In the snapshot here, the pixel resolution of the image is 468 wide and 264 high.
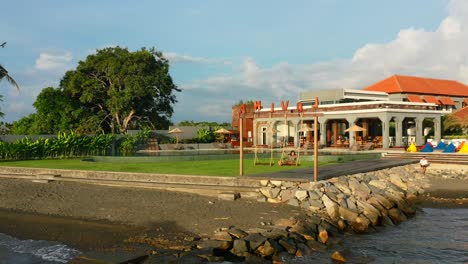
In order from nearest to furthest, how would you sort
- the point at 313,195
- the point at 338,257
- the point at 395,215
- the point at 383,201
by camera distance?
the point at 338,257, the point at 313,195, the point at 395,215, the point at 383,201

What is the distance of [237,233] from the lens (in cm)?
884

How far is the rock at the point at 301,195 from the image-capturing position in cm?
1196

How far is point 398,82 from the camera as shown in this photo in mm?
51812

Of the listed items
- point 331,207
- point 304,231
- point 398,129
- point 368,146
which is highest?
point 398,129

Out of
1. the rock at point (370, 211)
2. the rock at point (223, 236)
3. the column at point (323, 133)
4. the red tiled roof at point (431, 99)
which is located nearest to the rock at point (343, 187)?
the rock at point (370, 211)

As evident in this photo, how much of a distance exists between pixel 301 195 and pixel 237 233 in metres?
3.69

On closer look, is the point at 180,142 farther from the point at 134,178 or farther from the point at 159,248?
the point at 159,248

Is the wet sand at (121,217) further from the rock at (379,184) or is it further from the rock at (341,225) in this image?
the rock at (379,184)

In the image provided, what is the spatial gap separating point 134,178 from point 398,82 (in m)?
44.2

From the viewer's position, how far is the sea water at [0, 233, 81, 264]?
25.0 ft

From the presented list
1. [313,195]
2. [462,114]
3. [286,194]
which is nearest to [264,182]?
[286,194]

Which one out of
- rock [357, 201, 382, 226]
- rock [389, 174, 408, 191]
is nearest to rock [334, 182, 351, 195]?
rock [357, 201, 382, 226]

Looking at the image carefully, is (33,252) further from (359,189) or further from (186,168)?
(186,168)

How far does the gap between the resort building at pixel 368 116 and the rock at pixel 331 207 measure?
484cm
